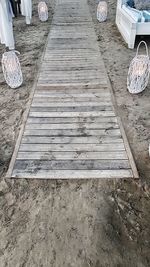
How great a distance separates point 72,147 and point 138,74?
1793 millimetres

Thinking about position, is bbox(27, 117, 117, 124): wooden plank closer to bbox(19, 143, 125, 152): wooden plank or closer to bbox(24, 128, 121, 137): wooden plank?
bbox(24, 128, 121, 137): wooden plank

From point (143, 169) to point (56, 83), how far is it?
252 cm

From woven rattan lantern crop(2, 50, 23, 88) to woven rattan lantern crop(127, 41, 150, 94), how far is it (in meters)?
1.94

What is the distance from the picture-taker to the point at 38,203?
250 cm

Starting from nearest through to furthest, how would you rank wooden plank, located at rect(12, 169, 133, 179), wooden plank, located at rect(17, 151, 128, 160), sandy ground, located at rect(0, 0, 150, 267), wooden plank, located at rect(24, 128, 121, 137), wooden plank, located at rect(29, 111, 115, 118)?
sandy ground, located at rect(0, 0, 150, 267)
wooden plank, located at rect(12, 169, 133, 179)
wooden plank, located at rect(17, 151, 128, 160)
wooden plank, located at rect(24, 128, 121, 137)
wooden plank, located at rect(29, 111, 115, 118)

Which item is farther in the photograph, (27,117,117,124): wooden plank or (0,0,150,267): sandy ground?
(27,117,117,124): wooden plank

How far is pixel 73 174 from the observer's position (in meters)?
2.78

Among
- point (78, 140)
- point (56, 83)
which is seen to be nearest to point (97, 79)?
point (56, 83)

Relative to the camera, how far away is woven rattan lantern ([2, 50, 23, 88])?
4.17 metres

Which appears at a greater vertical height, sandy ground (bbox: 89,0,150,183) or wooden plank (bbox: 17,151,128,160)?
sandy ground (bbox: 89,0,150,183)

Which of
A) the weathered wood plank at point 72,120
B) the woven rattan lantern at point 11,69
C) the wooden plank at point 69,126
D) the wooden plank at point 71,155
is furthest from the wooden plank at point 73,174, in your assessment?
the woven rattan lantern at point 11,69

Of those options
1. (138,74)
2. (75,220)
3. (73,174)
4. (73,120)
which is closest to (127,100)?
(138,74)

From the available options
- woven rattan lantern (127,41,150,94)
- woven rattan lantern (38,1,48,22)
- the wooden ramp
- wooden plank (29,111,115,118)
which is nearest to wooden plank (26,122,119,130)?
the wooden ramp

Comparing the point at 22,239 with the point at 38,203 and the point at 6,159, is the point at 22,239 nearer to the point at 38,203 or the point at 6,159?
the point at 38,203
